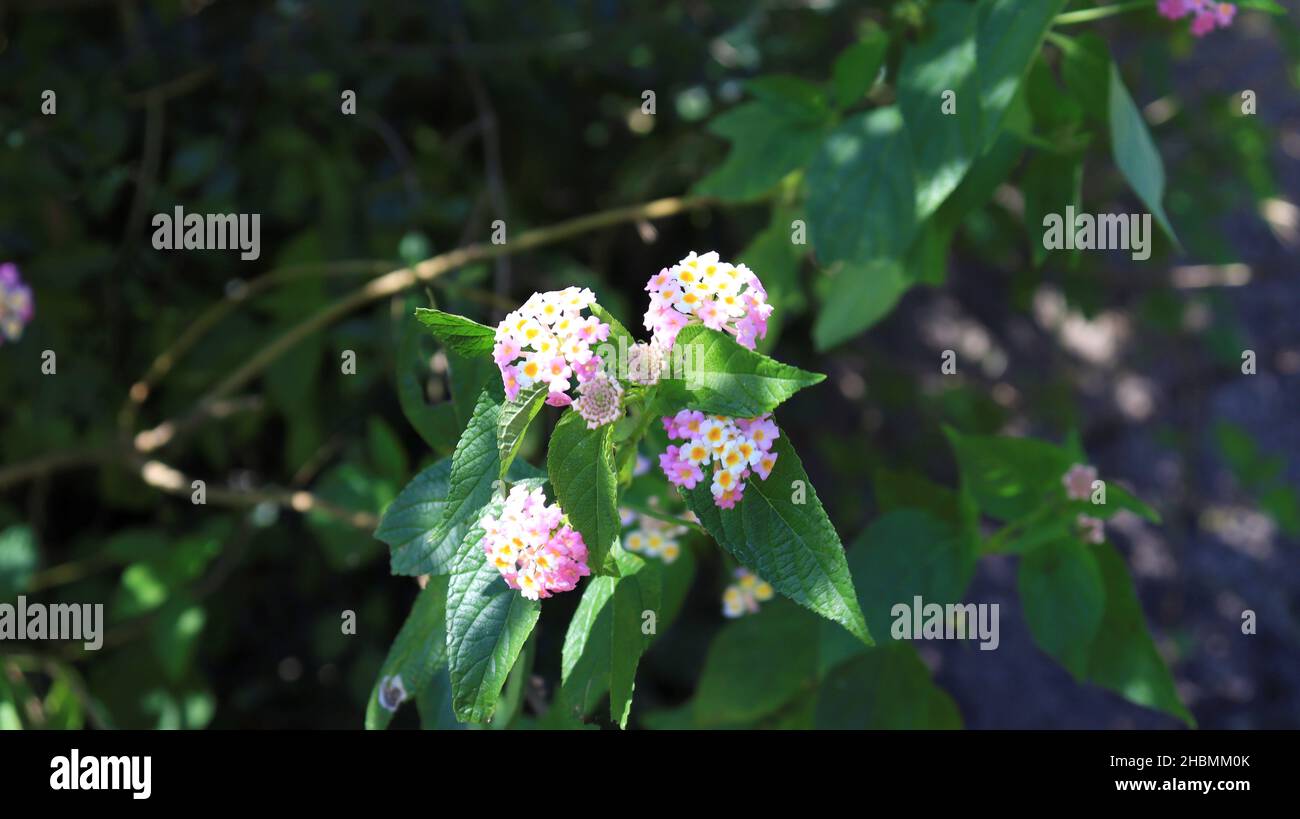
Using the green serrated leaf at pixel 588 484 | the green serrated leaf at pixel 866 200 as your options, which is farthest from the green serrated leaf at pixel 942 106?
the green serrated leaf at pixel 588 484

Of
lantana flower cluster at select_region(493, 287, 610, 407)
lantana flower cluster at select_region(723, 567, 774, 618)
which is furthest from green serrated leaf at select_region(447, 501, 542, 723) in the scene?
lantana flower cluster at select_region(723, 567, 774, 618)

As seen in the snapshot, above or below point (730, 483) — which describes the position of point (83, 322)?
above

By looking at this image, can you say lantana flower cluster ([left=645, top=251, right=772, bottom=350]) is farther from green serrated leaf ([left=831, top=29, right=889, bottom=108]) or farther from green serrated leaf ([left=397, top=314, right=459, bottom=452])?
green serrated leaf ([left=831, top=29, right=889, bottom=108])

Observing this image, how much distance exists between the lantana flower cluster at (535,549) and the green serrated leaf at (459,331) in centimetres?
14

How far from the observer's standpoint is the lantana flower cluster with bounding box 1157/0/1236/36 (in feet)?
4.05

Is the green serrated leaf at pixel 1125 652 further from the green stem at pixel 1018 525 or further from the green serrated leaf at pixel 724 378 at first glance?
the green serrated leaf at pixel 724 378

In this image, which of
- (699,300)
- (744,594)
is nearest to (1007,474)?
(744,594)

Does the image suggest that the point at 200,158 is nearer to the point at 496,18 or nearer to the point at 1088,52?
the point at 496,18

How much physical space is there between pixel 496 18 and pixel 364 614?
1.03 m

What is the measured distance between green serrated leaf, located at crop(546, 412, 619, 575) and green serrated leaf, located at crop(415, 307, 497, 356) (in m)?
0.11

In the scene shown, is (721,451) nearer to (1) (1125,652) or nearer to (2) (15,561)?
(1) (1125,652)

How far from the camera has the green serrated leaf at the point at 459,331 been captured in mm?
869
